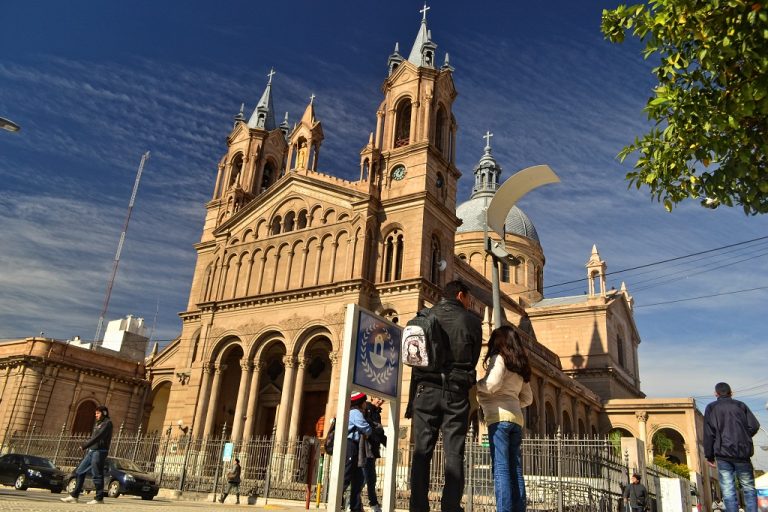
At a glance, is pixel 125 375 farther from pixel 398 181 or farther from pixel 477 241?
pixel 477 241

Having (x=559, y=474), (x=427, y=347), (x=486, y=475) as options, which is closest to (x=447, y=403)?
(x=427, y=347)

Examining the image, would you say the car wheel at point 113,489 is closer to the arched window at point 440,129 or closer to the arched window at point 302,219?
the arched window at point 302,219

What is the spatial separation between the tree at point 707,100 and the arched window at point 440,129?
23.5 m

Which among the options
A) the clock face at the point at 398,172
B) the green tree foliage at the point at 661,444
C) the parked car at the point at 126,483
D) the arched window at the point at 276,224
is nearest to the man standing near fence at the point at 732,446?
the parked car at the point at 126,483

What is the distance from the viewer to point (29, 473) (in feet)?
61.2

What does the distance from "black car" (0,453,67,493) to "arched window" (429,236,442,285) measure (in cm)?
1665

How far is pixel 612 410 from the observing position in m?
42.1

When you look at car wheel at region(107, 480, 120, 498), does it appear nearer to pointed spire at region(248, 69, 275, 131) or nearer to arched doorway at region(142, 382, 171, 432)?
arched doorway at region(142, 382, 171, 432)

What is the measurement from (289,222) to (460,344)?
2821 centimetres

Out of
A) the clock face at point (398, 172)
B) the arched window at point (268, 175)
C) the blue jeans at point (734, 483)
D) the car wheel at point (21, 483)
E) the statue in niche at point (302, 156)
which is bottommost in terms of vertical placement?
the car wheel at point (21, 483)

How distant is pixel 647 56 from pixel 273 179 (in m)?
34.3

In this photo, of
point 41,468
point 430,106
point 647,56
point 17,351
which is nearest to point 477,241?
point 430,106

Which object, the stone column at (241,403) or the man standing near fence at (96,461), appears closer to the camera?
the man standing near fence at (96,461)

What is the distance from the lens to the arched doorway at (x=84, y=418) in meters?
33.7
